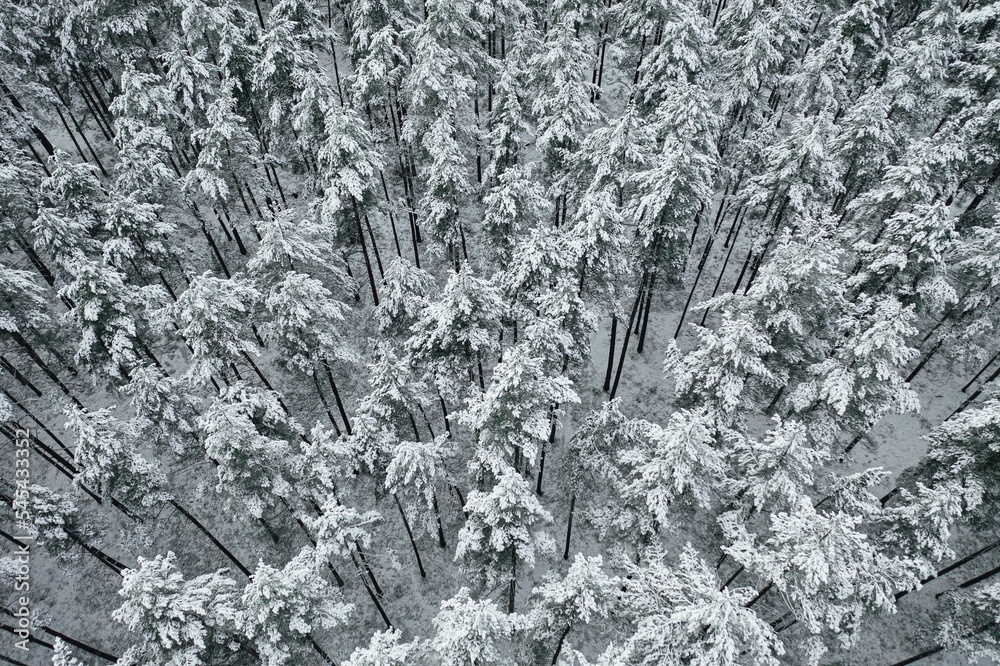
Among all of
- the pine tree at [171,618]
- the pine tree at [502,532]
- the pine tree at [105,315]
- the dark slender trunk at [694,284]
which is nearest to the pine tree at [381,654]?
the pine tree at [502,532]

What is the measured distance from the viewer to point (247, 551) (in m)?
23.3

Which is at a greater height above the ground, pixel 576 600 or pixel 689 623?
pixel 576 600

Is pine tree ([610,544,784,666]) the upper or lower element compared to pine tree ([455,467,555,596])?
lower

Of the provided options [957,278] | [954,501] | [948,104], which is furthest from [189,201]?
[948,104]

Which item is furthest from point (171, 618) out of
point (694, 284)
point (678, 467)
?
point (694, 284)

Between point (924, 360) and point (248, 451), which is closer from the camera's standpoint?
point (248, 451)

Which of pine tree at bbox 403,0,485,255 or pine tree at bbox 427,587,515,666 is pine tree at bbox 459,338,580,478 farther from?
pine tree at bbox 403,0,485,255

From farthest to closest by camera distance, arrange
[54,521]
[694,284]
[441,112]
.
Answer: [694,284] < [441,112] < [54,521]

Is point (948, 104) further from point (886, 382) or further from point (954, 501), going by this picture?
point (954, 501)

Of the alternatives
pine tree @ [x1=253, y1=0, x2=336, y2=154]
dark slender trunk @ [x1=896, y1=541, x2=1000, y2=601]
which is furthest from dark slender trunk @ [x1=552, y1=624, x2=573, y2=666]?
pine tree @ [x1=253, y1=0, x2=336, y2=154]

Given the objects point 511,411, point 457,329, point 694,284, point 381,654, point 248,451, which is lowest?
point 381,654

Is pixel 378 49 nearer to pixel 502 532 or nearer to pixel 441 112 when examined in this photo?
pixel 441 112

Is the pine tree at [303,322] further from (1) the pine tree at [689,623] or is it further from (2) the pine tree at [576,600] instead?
(1) the pine tree at [689,623]

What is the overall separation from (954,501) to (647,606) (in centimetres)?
1108
